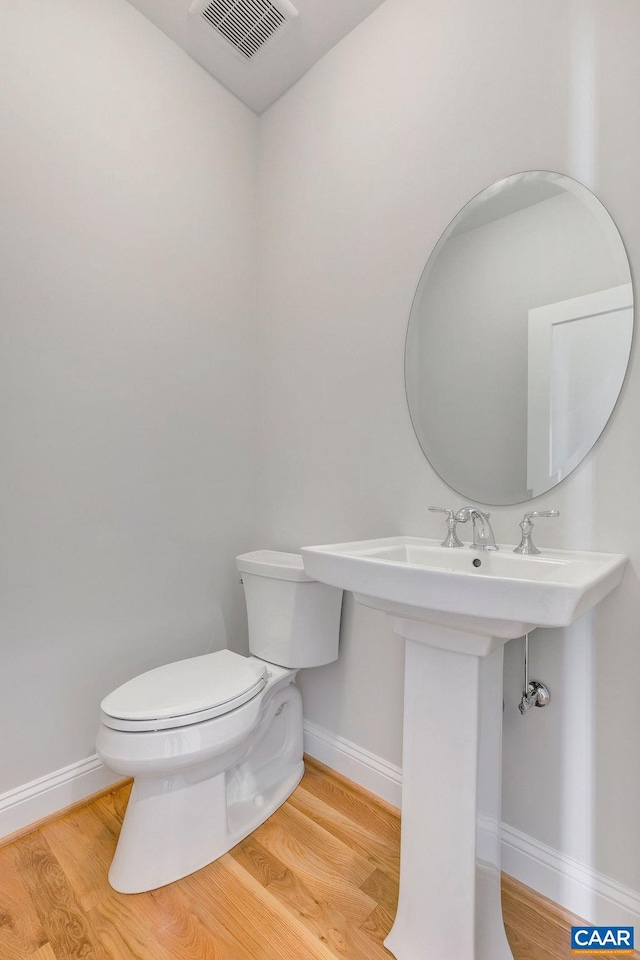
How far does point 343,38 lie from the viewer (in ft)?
5.74

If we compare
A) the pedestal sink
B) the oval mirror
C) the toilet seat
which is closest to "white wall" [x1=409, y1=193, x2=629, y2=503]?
the oval mirror

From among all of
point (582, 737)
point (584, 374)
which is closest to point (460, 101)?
point (584, 374)

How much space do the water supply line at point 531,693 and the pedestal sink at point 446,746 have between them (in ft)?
0.53

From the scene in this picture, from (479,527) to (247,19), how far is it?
1.92 m

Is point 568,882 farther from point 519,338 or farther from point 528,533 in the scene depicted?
point 519,338

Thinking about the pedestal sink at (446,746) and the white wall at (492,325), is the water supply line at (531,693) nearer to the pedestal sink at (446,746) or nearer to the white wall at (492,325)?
the pedestal sink at (446,746)

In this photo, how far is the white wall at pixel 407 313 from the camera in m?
1.10

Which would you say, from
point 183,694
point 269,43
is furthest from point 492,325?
point 269,43

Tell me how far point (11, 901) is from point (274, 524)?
4.22 feet

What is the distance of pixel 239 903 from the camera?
1144 millimetres

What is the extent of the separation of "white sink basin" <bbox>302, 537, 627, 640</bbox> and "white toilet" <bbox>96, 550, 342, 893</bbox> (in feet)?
1.58

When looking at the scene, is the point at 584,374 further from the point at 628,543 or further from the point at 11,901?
the point at 11,901

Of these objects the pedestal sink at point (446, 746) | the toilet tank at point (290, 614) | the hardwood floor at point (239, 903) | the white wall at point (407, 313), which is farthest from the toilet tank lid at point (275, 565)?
the hardwood floor at point (239, 903)

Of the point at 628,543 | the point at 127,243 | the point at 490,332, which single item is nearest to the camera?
the point at 628,543
